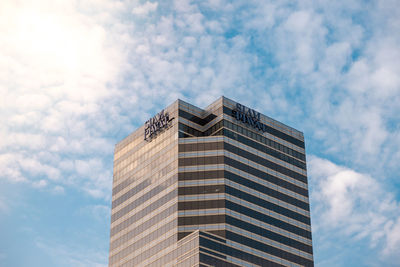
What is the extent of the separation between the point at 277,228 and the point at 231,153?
22004 mm

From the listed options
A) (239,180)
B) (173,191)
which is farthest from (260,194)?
(173,191)

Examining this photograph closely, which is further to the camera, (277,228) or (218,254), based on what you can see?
(277,228)

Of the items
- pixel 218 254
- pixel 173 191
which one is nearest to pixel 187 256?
pixel 218 254

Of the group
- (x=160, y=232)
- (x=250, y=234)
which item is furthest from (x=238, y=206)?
(x=160, y=232)

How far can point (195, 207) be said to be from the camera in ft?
632

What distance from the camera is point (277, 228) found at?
199 metres

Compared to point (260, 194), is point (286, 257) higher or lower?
lower

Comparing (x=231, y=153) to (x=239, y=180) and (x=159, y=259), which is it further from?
(x=159, y=259)

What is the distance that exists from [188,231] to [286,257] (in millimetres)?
26240

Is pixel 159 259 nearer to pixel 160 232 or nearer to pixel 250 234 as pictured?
pixel 160 232

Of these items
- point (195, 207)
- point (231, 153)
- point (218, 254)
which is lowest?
point (218, 254)

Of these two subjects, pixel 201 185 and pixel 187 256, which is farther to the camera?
pixel 201 185

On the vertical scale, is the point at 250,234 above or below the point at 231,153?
below

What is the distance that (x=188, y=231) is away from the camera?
623 ft
